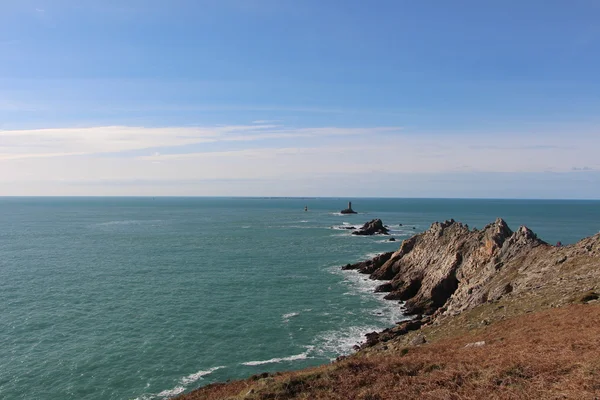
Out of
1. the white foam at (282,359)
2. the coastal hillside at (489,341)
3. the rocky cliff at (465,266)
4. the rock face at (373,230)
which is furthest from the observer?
the rock face at (373,230)

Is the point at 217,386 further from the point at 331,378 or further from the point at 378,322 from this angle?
the point at 378,322

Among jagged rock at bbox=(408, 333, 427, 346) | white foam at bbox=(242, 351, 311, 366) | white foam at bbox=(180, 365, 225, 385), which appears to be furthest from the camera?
white foam at bbox=(242, 351, 311, 366)

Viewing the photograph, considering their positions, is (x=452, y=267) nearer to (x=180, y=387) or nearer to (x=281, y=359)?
(x=281, y=359)

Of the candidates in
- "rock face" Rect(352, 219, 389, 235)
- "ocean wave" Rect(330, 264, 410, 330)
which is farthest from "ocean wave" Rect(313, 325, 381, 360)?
"rock face" Rect(352, 219, 389, 235)

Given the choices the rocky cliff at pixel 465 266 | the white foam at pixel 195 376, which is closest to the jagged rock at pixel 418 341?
the rocky cliff at pixel 465 266

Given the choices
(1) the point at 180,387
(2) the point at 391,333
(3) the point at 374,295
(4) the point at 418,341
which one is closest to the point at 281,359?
(1) the point at 180,387

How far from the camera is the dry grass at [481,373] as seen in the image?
16.7 m

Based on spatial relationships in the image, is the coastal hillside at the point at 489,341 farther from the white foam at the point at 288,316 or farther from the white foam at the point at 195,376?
the white foam at the point at 288,316

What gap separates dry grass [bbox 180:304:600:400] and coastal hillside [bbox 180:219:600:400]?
5 cm

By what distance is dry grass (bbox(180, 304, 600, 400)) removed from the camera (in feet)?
54.7

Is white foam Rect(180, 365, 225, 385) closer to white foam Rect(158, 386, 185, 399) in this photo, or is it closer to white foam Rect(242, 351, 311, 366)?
white foam Rect(158, 386, 185, 399)

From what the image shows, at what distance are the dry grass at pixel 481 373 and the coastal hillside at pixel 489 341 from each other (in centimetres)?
5

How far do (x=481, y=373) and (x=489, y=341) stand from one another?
801 cm

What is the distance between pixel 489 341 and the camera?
84.3 ft
